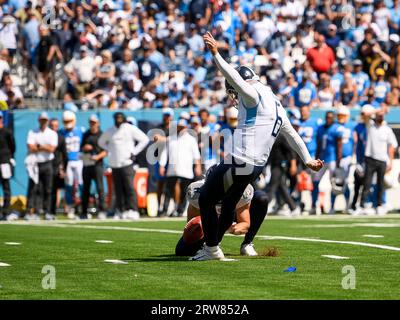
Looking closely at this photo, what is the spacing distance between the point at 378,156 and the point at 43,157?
6553 millimetres

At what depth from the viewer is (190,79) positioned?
85.1 feet

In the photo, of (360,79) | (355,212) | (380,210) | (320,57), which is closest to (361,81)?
(360,79)

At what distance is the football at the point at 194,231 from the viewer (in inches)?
448

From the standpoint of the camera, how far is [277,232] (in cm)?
1562

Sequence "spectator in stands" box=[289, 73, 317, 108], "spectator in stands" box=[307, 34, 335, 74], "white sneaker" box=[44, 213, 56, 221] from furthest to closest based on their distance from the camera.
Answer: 1. "spectator in stands" box=[307, 34, 335, 74]
2. "spectator in stands" box=[289, 73, 317, 108]
3. "white sneaker" box=[44, 213, 56, 221]

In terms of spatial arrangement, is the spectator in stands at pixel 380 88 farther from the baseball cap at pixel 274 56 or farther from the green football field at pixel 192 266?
the green football field at pixel 192 266

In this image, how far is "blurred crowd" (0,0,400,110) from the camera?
988 inches

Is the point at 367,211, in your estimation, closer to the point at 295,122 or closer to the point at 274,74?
the point at 295,122

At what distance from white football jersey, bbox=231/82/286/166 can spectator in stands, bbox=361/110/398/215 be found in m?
11.4

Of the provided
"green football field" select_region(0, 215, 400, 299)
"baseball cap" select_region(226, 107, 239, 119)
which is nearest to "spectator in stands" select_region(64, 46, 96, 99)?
"baseball cap" select_region(226, 107, 239, 119)

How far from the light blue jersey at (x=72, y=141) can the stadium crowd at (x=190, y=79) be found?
0.02 m

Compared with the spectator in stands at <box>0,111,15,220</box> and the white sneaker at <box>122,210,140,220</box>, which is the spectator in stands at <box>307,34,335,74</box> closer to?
the white sneaker at <box>122,210,140,220</box>
